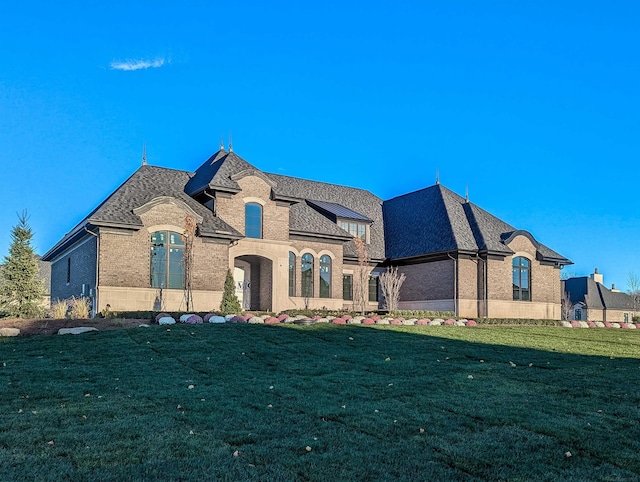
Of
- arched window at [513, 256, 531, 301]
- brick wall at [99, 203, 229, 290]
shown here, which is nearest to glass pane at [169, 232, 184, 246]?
brick wall at [99, 203, 229, 290]

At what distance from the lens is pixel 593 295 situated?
56.2 metres

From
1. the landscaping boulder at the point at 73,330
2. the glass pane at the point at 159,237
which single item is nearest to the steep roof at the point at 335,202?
the glass pane at the point at 159,237

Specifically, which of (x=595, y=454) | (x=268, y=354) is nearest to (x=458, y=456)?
(x=595, y=454)

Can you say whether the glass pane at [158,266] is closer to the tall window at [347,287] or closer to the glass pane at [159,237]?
the glass pane at [159,237]

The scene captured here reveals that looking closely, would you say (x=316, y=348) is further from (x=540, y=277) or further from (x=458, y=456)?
(x=540, y=277)

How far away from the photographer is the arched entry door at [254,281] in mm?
27406

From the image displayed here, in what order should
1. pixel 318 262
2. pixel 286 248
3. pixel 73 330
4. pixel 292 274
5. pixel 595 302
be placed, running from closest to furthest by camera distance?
pixel 73 330
pixel 286 248
pixel 292 274
pixel 318 262
pixel 595 302

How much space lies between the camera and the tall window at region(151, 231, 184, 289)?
75.6ft

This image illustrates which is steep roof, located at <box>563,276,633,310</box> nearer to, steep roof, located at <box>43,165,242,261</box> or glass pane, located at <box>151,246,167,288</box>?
steep roof, located at <box>43,165,242,261</box>

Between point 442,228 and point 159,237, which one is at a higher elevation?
point 442,228

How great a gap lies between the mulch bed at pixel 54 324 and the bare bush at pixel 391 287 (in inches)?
580

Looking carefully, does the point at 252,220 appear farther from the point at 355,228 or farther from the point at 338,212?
the point at 355,228

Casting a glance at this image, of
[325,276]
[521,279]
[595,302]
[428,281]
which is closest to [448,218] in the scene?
[428,281]

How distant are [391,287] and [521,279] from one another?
7230 mm
